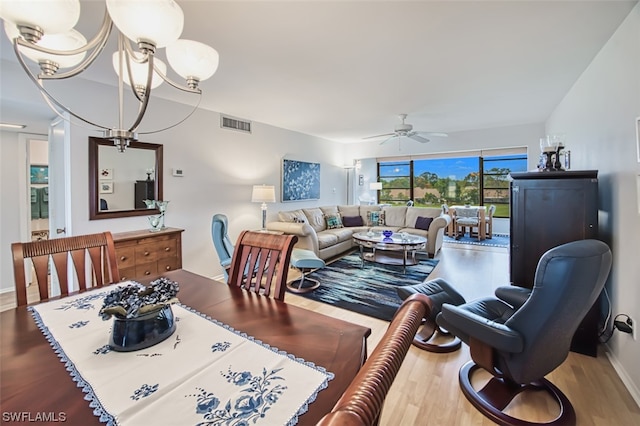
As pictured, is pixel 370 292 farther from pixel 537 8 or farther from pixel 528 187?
pixel 537 8

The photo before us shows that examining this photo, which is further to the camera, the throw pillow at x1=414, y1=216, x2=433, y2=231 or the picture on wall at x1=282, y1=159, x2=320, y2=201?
the throw pillow at x1=414, y1=216, x2=433, y2=231

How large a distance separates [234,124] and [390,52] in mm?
2803

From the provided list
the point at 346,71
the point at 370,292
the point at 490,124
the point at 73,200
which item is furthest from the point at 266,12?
the point at 490,124

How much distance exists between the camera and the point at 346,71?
2.79 m

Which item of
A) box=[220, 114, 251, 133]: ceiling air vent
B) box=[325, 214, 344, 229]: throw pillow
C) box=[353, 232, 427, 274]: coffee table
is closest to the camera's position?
box=[220, 114, 251, 133]: ceiling air vent

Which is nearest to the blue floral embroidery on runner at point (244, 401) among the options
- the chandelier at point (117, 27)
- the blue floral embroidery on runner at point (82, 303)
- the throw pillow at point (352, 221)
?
the blue floral embroidery on runner at point (82, 303)

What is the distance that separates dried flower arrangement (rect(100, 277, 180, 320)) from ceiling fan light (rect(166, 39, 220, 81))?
103cm

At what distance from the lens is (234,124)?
4398 millimetres

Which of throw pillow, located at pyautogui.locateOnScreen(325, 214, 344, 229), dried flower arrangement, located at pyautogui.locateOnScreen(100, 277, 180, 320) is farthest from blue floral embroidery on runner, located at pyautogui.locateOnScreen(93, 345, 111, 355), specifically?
throw pillow, located at pyautogui.locateOnScreen(325, 214, 344, 229)

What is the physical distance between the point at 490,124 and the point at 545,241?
3.88m

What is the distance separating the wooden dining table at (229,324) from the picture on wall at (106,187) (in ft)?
7.04

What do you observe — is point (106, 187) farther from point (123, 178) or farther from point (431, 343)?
point (431, 343)

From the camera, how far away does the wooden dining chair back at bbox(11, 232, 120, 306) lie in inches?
55.0

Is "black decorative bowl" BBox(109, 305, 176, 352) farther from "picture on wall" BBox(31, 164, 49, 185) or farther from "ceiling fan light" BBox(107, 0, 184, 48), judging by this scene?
"picture on wall" BBox(31, 164, 49, 185)
